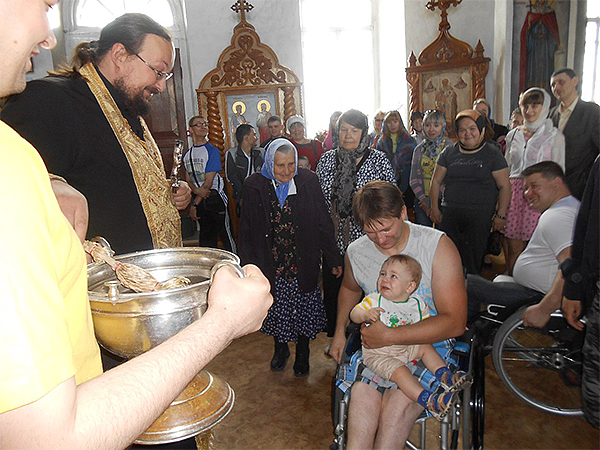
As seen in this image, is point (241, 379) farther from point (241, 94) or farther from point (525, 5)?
point (525, 5)

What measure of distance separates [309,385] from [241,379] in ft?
1.60

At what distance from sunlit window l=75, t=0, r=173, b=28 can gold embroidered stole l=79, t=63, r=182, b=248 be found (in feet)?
25.3

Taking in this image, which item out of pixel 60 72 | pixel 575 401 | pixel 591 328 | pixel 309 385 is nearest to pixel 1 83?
pixel 60 72

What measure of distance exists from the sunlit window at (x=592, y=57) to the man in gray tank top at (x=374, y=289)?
27.2ft

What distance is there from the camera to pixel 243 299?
0.69 metres

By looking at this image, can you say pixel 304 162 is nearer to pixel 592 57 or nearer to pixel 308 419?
pixel 308 419

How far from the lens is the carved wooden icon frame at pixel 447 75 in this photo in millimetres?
8164

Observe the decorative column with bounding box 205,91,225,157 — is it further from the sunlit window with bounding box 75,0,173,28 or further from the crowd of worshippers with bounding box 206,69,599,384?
the crowd of worshippers with bounding box 206,69,599,384

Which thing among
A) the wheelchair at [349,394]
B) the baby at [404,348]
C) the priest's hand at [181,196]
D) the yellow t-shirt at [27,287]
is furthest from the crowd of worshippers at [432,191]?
the yellow t-shirt at [27,287]

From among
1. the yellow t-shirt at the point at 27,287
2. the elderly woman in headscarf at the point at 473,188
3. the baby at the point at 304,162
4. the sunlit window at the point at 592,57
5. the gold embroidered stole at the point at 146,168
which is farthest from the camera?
the sunlit window at the point at 592,57

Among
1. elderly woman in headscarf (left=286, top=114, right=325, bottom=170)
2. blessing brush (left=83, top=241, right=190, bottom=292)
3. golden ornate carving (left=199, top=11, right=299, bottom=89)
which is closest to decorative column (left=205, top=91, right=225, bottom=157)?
golden ornate carving (left=199, top=11, right=299, bottom=89)

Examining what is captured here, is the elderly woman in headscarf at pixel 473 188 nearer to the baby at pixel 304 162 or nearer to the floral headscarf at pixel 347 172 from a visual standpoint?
the floral headscarf at pixel 347 172

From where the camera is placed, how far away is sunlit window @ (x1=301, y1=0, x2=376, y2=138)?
10742mm

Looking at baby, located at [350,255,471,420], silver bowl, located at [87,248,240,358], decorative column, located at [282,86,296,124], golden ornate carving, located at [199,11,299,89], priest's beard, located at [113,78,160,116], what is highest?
golden ornate carving, located at [199,11,299,89]
